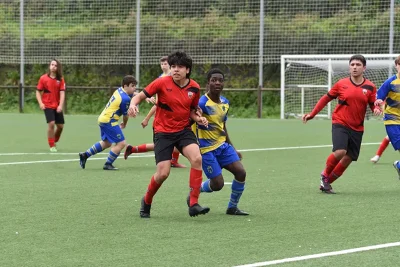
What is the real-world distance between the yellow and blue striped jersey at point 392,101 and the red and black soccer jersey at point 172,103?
11.1 ft

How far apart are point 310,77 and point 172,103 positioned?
820 inches

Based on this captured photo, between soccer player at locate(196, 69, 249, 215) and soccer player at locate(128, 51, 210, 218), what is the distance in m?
0.26

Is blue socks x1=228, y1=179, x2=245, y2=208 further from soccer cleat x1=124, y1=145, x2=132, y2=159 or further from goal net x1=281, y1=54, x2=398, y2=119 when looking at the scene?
goal net x1=281, y1=54, x2=398, y2=119

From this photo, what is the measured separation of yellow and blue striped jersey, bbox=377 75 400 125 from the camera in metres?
11.3

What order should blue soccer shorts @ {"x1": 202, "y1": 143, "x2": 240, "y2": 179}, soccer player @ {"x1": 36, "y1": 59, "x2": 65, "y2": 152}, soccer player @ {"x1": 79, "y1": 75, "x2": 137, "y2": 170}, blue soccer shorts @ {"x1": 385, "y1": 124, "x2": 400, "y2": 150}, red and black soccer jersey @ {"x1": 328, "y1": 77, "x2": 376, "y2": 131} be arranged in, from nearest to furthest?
blue soccer shorts @ {"x1": 202, "y1": 143, "x2": 240, "y2": 179} < red and black soccer jersey @ {"x1": 328, "y1": 77, "x2": 376, "y2": 131} < blue soccer shorts @ {"x1": 385, "y1": 124, "x2": 400, "y2": 150} < soccer player @ {"x1": 79, "y1": 75, "x2": 137, "y2": 170} < soccer player @ {"x1": 36, "y1": 59, "x2": 65, "y2": 152}

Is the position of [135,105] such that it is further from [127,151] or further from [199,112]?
[127,151]

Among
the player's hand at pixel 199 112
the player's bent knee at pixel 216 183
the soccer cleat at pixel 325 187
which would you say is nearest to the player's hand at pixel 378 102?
the soccer cleat at pixel 325 187

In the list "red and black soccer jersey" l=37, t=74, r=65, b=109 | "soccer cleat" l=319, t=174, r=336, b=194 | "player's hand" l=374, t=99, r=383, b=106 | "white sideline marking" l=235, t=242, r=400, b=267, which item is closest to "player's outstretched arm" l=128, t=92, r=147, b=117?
"white sideline marking" l=235, t=242, r=400, b=267

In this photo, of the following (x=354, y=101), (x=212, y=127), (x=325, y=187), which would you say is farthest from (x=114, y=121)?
(x=212, y=127)

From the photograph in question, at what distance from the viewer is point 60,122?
17453 millimetres

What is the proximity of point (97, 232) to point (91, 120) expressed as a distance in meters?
20.4

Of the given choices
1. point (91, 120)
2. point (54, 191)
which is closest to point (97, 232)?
point (54, 191)

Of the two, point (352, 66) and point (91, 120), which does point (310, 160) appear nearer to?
point (352, 66)

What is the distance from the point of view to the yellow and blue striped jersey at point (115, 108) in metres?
13.9
